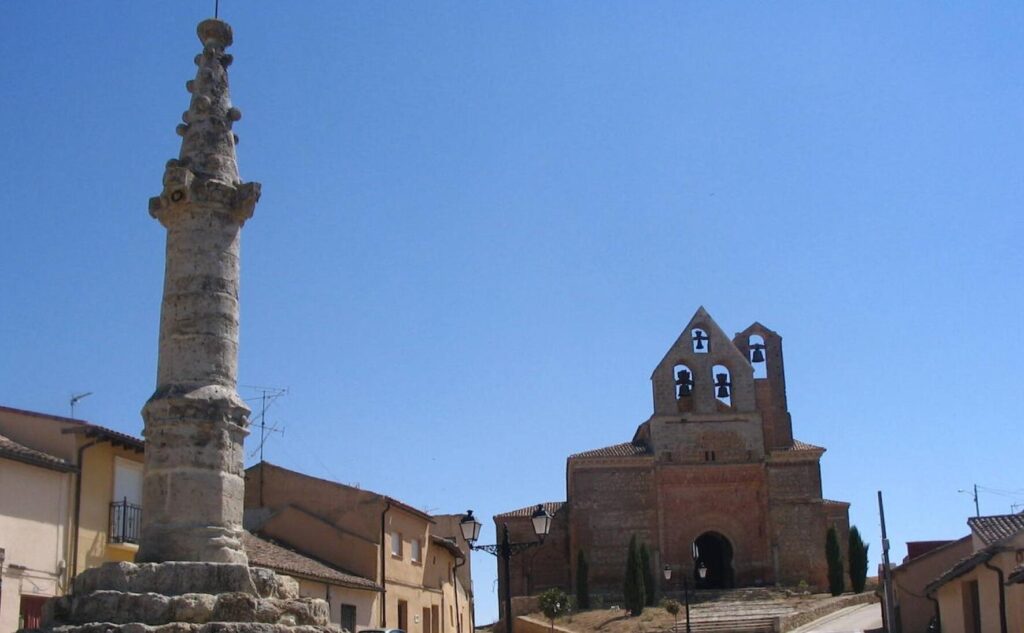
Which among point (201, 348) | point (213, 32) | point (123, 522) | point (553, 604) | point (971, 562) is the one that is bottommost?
point (553, 604)

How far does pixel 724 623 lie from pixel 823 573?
13105mm

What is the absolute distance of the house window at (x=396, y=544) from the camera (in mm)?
30719

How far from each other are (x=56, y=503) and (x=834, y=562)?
41.7 m

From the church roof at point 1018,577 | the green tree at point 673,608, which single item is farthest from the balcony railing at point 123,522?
the green tree at point 673,608

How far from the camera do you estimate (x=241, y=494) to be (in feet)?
41.5

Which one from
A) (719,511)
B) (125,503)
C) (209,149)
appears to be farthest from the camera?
(719,511)

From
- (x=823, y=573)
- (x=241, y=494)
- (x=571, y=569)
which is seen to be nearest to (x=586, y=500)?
(x=571, y=569)

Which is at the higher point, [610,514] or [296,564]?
[610,514]

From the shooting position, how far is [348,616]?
27.2m

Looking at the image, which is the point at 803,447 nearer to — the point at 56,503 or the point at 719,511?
the point at 719,511

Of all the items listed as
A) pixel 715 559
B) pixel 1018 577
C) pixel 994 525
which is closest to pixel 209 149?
pixel 1018 577

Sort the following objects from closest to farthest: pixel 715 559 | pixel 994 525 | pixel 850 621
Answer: pixel 994 525, pixel 850 621, pixel 715 559

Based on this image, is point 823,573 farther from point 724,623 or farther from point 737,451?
point 724,623

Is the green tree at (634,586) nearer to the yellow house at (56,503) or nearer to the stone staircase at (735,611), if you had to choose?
the stone staircase at (735,611)
